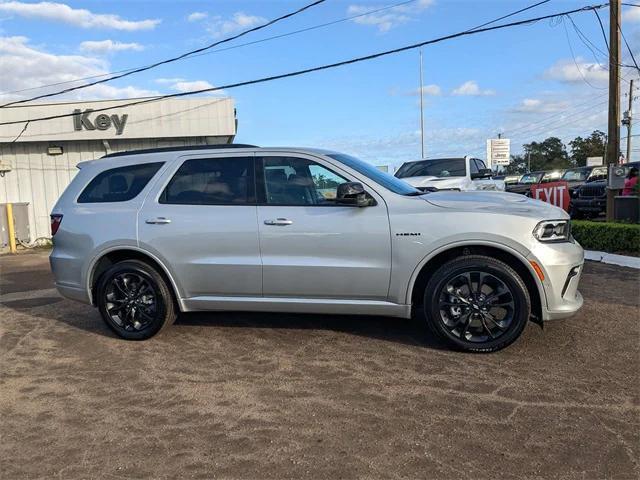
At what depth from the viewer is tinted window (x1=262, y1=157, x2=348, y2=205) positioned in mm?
4754

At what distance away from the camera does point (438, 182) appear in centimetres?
1198

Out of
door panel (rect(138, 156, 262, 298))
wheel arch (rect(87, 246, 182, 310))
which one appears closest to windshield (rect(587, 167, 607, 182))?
door panel (rect(138, 156, 262, 298))

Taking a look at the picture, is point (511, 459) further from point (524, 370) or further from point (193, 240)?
point (193, 240)

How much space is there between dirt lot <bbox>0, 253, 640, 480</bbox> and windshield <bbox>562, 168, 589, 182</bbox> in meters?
17.6

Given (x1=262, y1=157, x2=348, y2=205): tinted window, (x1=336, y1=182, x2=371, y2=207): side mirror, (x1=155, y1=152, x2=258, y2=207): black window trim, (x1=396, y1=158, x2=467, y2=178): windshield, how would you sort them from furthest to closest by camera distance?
(x1=396, y1=158, x2=467, y2=178): windshield, (x1=155, y1=152, x2=258, y2=207): black window trim, (x1=262, y1=157, x2=348, y2=205): tinted window, (x1=336, y1=182, x2=371, y2=207): side mirror

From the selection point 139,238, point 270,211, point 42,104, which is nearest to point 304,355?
point 270,211

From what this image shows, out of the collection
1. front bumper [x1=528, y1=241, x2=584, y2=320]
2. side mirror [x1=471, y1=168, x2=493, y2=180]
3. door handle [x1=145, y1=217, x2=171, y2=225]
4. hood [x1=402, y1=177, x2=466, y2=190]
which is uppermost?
side mirror [x1=471, y1=168, x2=493, y2=180]

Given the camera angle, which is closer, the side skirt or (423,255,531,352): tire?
(423,255,531,352): tire

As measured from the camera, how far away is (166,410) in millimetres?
3619

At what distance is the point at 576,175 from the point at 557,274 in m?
19.7

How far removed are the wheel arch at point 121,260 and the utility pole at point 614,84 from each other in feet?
32.5

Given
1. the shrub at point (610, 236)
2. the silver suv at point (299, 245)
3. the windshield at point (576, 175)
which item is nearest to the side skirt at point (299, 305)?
the silver suv at point (299, 245)

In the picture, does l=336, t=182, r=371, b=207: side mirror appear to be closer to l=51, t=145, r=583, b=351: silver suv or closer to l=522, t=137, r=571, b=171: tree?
l=51, t=145, r=583, b=351: silver suv

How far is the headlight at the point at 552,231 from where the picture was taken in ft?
14.2
